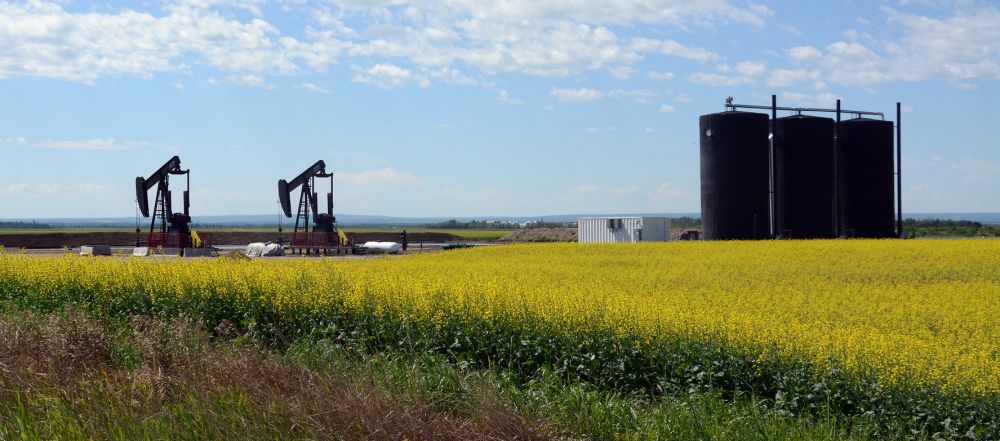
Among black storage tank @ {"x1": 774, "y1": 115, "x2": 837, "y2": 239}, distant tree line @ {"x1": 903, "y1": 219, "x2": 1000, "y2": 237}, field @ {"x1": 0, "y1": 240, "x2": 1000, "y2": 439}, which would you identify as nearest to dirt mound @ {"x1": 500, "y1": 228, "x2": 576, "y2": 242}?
distant tree line @ {"x1": 903, "y1": 219, "x2": 1000, "y2": 237}

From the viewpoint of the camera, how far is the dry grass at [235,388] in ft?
21.8

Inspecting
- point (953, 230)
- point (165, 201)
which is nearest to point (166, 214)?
point (165, 201)

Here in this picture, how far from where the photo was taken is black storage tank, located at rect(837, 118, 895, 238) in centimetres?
3791

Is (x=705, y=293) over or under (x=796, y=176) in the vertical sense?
under

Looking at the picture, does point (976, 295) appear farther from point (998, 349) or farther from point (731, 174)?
point (731, 174)

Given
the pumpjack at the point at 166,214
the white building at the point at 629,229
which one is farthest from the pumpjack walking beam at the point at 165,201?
the white building at the point at 629,229

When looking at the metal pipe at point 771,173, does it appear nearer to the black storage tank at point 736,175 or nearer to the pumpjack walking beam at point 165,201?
the black storage tank at point 736,175

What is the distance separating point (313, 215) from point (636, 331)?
39861 millimetres

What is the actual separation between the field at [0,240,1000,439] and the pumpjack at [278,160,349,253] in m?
28.2

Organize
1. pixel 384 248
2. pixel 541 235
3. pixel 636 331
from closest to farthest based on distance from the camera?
pixel 636 331, pixel 384 248, pixel 541 235

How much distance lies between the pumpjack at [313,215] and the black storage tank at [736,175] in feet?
66.8

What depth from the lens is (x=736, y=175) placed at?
112ft

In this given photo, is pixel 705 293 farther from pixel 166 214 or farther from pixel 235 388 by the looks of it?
pixel 166 214

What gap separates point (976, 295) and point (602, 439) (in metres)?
8.45
